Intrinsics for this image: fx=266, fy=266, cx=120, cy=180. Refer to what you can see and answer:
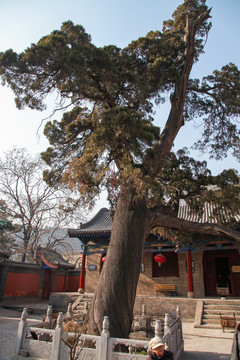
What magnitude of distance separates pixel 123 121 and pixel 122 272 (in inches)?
121

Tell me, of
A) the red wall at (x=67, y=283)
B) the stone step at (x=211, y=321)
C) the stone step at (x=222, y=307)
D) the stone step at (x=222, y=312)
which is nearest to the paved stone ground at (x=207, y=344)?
the stone step at (x=211, y=321)

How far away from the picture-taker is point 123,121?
18.4ft

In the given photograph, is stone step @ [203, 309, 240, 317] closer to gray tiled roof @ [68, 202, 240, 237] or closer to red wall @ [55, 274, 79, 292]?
gray tiled roof @ [68, 202, 240, 237]

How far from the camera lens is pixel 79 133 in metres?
7.64

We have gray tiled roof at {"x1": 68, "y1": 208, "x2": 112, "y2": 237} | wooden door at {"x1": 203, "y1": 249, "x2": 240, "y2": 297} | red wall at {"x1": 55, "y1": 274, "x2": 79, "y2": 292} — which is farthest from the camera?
red wall at {"x1": 55, "y1": 274, "x2": 79, "y2": 292}

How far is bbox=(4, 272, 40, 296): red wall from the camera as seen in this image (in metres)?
14.6

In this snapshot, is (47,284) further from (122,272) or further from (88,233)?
(122,272)

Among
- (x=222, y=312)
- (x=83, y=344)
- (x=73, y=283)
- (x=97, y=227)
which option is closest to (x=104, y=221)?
(x=97, y=227)

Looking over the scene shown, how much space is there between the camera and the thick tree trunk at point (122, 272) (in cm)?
496

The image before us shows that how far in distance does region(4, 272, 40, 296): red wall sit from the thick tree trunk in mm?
11296

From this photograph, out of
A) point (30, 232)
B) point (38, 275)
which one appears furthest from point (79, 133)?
point (30, 232)

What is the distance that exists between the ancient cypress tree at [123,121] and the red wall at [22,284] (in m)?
9.88

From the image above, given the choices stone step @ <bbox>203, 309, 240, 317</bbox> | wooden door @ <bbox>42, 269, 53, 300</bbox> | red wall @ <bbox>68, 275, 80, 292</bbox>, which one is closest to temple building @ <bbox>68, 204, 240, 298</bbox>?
stone step @ <bbox>203, 309, 240, 317</bbox>

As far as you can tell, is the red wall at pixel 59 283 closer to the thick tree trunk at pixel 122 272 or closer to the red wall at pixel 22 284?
the red wall at pixel 22 284
